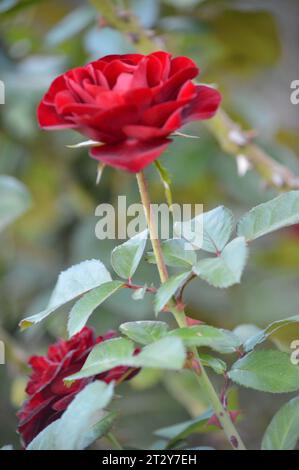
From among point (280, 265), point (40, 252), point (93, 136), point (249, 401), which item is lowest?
point (249, 401)

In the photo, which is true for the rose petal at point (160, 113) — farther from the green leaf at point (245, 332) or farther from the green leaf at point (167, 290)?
the green leaf at point (245, 332)

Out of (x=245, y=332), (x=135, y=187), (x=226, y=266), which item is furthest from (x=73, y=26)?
(x=226, y=266)

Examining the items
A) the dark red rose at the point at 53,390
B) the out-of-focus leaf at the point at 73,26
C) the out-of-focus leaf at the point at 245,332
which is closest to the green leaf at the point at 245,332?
the out-of-focus leaf at the point at 245,332

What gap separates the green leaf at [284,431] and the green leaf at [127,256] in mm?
138

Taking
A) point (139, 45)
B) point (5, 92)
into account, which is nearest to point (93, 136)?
point (139, 45)

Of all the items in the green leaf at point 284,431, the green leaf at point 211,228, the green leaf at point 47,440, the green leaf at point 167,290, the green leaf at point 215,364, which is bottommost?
the green leaf at point 284,431

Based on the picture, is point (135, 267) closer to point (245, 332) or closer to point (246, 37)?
point (245, 332)

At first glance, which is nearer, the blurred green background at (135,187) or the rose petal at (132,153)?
the rose petal at (132,153)

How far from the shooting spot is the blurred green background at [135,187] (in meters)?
1.11

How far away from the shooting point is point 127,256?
464 mm

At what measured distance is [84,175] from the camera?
1.23 meters

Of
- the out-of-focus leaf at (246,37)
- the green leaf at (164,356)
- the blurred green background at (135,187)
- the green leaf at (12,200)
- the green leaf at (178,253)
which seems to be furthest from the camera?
the out-of-focus leaf at (246,37)
